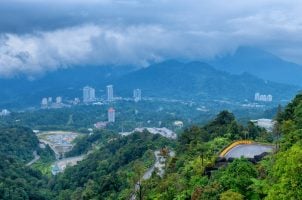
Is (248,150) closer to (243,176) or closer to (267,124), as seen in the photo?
(243,176)

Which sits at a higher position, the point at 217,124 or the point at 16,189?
the point at 217,124

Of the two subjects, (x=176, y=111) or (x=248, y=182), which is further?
(x=176, y=111)

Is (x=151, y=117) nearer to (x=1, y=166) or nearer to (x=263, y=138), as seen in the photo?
(x=1, y=166)

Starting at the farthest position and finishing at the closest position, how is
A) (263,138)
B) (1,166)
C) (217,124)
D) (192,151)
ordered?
(1,166), (217,124), (263,138), (192,151)

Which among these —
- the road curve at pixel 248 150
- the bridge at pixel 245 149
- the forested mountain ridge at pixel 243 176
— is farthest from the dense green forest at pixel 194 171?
the road curve at pixel 248 150

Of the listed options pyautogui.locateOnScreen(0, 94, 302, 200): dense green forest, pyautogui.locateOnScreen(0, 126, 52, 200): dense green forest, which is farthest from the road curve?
pyautogui.locateOnScreen(0, 126, 52, 200): dense green forest

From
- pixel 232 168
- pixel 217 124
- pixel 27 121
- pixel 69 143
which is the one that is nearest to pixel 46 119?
pixel 27 121

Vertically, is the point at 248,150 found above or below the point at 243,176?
below

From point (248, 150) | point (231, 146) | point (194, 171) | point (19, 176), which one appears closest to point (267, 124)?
point (19, 176)
